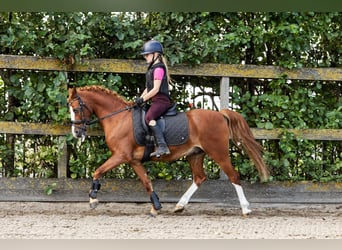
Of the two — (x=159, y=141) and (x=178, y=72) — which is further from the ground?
(x=178, y=72)

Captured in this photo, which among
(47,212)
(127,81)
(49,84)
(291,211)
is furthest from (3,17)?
(291,211)

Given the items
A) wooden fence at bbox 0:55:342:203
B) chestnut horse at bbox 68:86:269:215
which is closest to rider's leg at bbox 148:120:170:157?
chestnut horse at bbox 68:86:269:215

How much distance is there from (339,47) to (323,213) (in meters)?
2.41

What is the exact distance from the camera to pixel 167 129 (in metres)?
6.55

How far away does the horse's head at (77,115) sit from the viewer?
6.49m

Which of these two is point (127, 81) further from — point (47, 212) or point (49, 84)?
point (47, 212)

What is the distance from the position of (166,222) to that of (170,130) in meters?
1.10

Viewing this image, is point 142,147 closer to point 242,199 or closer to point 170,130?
point 170,130

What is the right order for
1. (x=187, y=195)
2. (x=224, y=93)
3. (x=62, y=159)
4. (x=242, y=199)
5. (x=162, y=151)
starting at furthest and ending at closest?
(x=224, y=93), (x=62, y=159), (x=187, y=195), (x=242, y=199), (x=162, y=151)

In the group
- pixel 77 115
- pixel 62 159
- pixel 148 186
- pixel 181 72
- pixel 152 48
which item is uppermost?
pixel 152 48

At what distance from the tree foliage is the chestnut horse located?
0.54m

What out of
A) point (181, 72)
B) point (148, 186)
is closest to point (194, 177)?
point (148, 186)

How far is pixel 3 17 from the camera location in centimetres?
724

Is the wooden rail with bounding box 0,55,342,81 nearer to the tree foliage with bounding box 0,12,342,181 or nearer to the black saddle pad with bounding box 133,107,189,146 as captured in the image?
the tree foliage with bounding box 0,12,342,181
